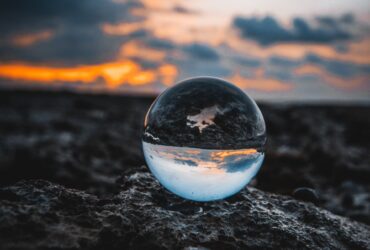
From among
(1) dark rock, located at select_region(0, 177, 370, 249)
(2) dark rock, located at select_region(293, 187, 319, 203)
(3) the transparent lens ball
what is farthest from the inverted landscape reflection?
(2) dark rock, located at select_region(293, 187, 319, 203)

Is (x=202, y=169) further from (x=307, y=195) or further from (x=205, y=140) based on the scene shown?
(x=307, y=195)

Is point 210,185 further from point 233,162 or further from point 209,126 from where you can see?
point 209,126

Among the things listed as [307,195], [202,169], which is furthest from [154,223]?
[307,195]

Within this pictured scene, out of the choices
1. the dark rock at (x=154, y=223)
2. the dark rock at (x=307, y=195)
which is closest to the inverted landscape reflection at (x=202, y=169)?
the dark rock at (x=154, y=223)

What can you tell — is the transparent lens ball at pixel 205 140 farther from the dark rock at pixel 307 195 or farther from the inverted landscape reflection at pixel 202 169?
the dark rock at pixel 307 195

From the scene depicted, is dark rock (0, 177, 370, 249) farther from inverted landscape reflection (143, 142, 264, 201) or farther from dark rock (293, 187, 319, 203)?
dark rock (293, 187, 319, 203)

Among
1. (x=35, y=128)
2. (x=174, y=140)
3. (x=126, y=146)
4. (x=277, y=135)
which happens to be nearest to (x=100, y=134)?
(x=126, y=146)

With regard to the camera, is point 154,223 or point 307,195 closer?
point 154,223
